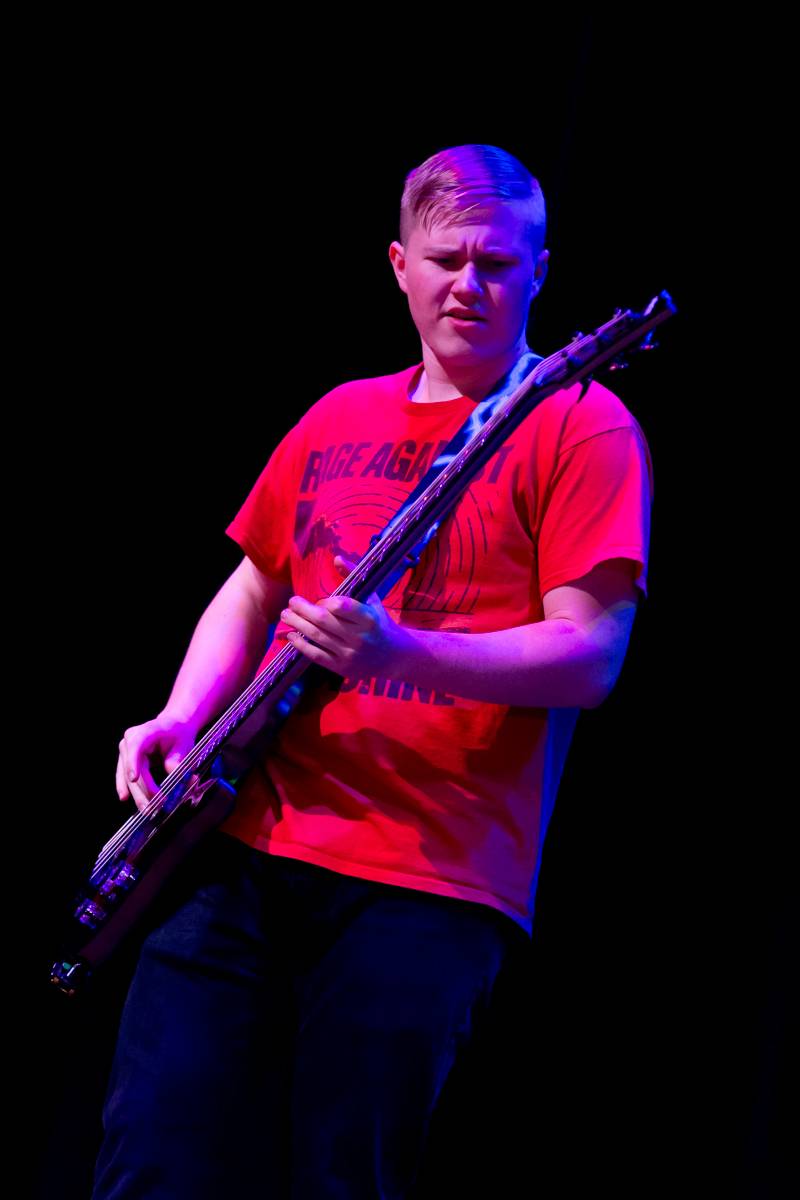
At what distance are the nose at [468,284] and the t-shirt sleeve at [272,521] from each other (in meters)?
0.41

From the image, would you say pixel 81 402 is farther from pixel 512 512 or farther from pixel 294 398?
pixel 512 512

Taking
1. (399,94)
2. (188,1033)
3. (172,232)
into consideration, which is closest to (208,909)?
(188,1033)

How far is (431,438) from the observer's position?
1.82 metres

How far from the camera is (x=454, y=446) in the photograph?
1.71 meters

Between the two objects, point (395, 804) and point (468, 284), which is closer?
point (395, 804)

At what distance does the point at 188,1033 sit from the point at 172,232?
1.80 m

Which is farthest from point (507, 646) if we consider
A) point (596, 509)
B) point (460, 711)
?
Result: point (596, 509)

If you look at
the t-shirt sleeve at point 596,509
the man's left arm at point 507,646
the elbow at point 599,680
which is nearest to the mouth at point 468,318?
the t-shirt sleeve at point 596,509

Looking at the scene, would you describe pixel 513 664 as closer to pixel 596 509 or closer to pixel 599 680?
pixel 599 680

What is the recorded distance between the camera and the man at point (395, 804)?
1.46m

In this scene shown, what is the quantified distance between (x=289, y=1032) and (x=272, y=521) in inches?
33.6

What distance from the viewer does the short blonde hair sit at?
1818 mm

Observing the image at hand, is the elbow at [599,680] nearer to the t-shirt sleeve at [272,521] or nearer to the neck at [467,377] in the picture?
the neck at [467,377]

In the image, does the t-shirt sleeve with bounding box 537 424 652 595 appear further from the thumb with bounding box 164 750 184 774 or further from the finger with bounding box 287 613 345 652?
the thumb with bounding box 164 750 184 774
